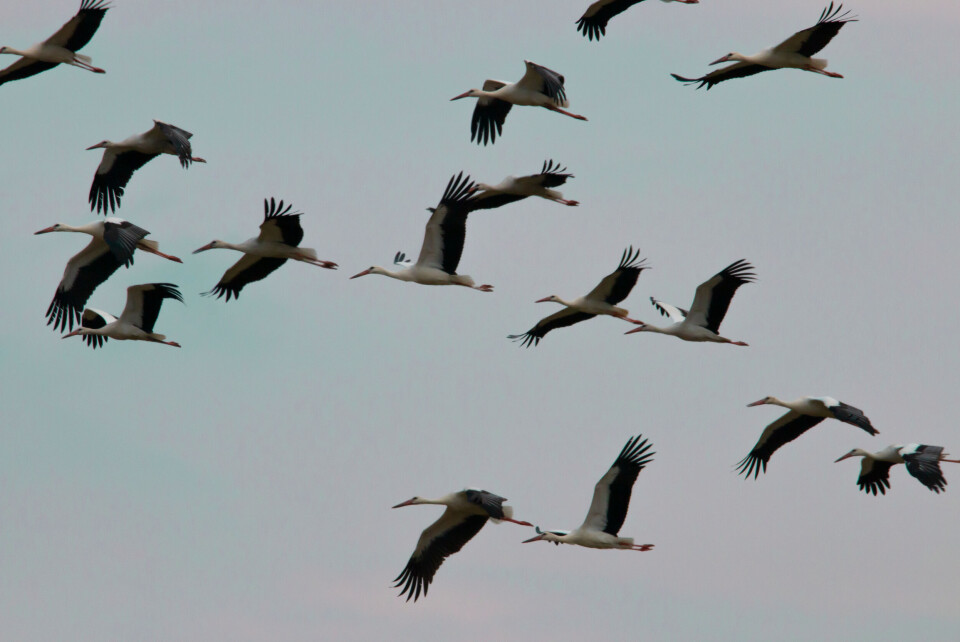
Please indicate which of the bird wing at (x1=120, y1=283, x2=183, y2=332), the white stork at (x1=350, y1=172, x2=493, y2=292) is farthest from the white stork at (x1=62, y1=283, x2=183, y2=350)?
the white stork at (x1=350, y1=172, x2=493, y2=292)

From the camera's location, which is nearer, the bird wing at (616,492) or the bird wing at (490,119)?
the bird wing at (616,492)

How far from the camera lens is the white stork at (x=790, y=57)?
1984 cm

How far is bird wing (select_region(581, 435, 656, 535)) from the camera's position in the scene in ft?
62.0

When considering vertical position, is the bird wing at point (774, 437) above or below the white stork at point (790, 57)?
below

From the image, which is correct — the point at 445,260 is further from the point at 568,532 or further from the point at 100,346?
the point at 100,346

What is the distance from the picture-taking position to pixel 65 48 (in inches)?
828

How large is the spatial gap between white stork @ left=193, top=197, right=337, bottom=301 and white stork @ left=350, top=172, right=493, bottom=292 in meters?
1.19

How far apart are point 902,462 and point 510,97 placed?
22.7 feet

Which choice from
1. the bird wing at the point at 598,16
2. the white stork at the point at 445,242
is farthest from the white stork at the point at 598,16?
the white stork at the point at 445,242

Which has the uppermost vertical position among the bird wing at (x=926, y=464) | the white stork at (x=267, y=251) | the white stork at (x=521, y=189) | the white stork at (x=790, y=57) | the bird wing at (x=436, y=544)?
the white stork at (x=790, y=57)

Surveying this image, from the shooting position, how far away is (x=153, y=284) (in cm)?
2036

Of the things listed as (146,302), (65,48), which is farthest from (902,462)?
(65,48)

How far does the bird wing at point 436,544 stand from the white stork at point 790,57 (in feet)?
22.2

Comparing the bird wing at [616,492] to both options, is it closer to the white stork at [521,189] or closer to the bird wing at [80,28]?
the white stork at [521,189]
